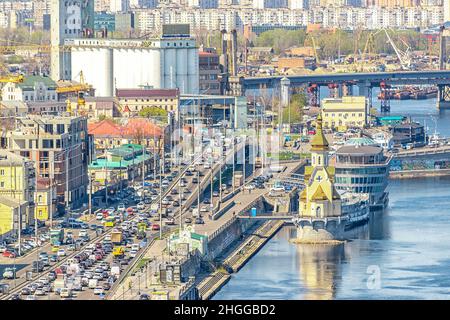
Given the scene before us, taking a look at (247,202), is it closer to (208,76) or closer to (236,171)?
(236,171)

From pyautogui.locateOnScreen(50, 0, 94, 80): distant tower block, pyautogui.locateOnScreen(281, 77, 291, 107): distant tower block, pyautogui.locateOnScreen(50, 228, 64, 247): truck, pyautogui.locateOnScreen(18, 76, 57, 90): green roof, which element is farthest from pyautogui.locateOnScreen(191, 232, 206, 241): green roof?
A: pyautogui.locateOnScreen(50, 0, 94, 80): distant tower block

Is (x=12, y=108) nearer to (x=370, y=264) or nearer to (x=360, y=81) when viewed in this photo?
(x=370, y=264)

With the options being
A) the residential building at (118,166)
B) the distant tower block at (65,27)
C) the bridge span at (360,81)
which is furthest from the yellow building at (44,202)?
the bridge span at (360,81)

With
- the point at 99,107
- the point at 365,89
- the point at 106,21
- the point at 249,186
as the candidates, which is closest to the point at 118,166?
the point at 249,186

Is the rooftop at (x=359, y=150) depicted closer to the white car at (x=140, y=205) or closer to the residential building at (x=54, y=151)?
the white car at (x=140, y=205)

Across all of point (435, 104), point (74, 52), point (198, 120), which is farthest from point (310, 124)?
point (435, 104)

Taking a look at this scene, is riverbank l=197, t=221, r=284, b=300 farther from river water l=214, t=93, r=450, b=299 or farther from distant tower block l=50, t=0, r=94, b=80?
distant tower block l=50, t=0, r=94, b=80
